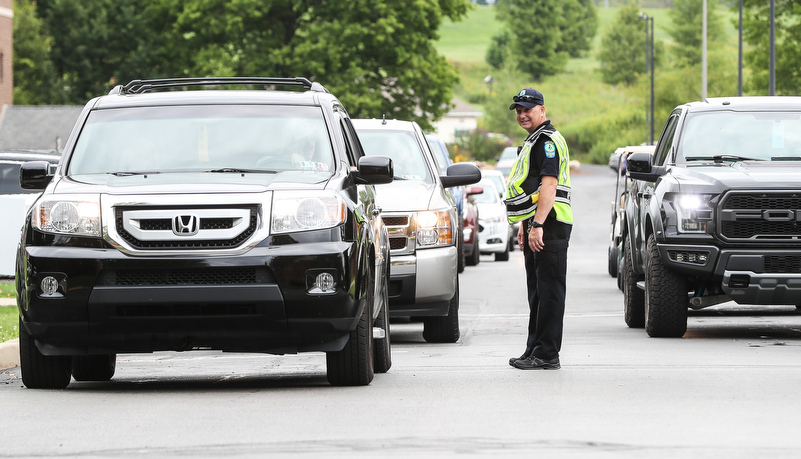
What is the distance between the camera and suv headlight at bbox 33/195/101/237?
8695mm

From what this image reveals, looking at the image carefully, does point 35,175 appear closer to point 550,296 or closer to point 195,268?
point 195,268

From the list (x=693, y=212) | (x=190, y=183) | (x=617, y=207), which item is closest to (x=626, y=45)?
(x=617, y=207)

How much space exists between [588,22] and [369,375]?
180 metres

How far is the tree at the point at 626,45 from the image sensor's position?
139 metres

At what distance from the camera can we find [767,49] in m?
53.3

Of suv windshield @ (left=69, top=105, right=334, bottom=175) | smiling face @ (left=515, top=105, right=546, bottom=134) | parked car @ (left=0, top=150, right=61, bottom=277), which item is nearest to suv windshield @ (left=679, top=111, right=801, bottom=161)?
smiling face @ (left=515, top=105, right=546, bottom=134)

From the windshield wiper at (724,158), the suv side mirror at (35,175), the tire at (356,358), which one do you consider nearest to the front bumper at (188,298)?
the tire at (356,358)

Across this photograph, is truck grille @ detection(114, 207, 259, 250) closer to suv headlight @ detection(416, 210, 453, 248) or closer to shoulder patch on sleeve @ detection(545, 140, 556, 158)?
shoulder patch on sleeve @ detection(545, 140, 556, 158)

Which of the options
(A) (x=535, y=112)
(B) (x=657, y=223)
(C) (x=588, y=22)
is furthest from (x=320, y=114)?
(C) (x=588, y=22)

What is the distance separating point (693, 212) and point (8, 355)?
5.43 metres

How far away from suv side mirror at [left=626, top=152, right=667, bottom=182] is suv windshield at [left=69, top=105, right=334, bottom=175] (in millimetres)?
3894

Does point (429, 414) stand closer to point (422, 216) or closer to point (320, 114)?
point (320, 114)

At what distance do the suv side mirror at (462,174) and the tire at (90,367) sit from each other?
382 centimetres

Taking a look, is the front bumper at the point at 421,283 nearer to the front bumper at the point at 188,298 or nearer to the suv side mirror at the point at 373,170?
the suv side mirror at the point at 373,170
